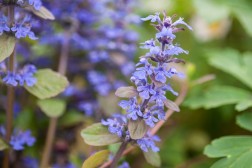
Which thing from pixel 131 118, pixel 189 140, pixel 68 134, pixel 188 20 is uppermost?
pixel 188 20

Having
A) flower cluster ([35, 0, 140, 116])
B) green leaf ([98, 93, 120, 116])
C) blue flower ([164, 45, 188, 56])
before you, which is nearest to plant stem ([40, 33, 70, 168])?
flower cluster ([35, 0, 140, 116])

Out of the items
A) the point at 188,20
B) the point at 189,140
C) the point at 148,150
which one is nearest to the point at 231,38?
the point at 188,20

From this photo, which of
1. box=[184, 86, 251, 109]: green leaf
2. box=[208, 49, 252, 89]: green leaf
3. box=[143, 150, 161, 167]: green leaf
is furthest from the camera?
box=[208, 49, 252, 89]: green leaf

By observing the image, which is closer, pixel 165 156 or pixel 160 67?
pixel 160 67

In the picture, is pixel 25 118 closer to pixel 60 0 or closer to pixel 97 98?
pixel 97 98

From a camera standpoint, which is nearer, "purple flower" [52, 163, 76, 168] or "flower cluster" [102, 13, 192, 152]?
"flower cluster" [102, 13, 192, 152]

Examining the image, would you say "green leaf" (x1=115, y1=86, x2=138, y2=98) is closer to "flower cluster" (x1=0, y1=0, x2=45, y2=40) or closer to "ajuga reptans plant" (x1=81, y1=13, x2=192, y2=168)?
"ajuga reptans plant" (x1=81, y1=13, x2=192, y2=168)

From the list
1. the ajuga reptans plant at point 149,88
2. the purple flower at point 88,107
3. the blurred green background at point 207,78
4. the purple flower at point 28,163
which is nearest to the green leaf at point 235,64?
the blurred green background at point 207,78
